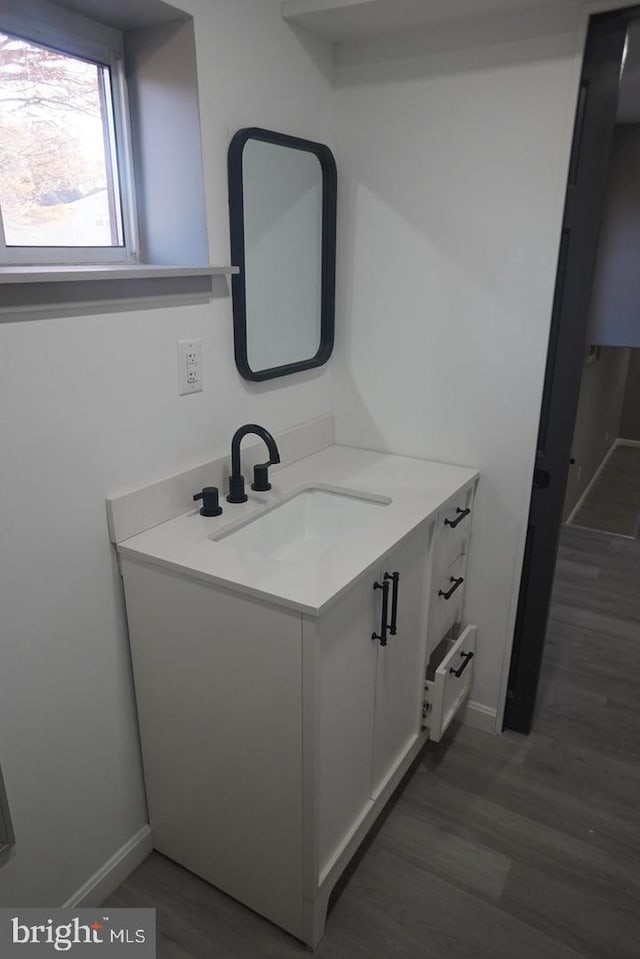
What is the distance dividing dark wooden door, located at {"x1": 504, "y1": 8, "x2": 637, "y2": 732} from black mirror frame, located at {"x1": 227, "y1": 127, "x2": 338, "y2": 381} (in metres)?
0.68

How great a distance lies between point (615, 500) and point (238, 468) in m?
3.53

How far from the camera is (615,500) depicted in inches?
174

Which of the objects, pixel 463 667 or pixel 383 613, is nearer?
pixel 383 613

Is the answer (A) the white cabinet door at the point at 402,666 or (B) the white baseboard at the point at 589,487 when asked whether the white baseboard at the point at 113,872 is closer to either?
(A) the white cabinet door at the point at 402,666

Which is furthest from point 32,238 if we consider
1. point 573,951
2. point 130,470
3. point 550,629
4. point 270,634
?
point 550,629

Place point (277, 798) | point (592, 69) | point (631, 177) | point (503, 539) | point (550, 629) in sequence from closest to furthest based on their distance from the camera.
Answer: point (277, 798), point (592, 69), point (503, 539), point (550, 629), point (631, 177)

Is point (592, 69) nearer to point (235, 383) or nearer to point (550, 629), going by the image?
point (235, 383)

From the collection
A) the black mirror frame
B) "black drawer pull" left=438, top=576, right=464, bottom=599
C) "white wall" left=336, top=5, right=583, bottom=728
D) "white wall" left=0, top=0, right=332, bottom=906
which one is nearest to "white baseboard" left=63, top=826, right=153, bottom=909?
"white wall" left=0, top=0, right=332, bottom=906

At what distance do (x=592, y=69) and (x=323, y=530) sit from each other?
1364mm

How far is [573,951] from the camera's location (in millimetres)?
1491

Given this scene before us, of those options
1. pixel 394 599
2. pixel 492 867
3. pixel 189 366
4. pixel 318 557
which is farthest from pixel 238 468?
pixel 492 867

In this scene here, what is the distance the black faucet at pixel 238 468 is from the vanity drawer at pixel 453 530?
487 mm

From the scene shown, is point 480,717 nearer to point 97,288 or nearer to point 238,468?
point 238,468

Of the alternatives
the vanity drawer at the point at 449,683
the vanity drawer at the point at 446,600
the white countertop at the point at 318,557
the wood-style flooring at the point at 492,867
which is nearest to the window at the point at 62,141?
the white countertop at the point at 318,557
